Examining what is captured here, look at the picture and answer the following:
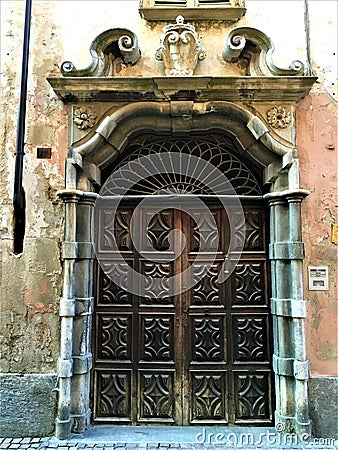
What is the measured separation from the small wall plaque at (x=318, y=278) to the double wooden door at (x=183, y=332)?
0.54 metres

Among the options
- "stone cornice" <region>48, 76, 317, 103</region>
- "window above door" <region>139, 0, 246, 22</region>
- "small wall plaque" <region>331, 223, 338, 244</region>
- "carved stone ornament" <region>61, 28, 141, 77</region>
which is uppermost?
"window above door" <region>139, 0, 246, 22</region>

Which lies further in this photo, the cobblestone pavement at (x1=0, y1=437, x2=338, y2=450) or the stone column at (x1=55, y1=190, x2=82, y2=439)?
the stone column at (x1=55, y1=190, x2=82, y2=439)

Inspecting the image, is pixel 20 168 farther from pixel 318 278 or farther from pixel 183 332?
pixel 318 278

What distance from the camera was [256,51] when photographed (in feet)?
15.8

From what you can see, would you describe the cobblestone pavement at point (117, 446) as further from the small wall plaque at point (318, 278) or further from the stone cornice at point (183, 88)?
the stone cornice at point (183, 88)

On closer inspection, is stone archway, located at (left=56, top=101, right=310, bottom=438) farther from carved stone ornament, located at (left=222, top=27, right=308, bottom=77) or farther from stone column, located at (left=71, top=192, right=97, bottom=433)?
carved stone ornament, located at (left=222, top=27, right=308, bottom=77)

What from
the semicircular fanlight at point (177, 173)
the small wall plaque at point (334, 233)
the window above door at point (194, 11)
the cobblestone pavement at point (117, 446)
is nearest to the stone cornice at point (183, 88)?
the semicircular fanlight at point (177, 173)

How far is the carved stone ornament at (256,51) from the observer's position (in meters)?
4.66

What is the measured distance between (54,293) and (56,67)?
8.63ft

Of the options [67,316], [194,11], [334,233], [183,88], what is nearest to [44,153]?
[183,88]

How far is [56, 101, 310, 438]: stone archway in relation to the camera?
446 centimetres

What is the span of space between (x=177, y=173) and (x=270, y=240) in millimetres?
1351

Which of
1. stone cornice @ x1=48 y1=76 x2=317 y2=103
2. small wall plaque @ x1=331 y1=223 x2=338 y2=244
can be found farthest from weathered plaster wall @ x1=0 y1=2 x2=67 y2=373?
small wall plaque @ x1=331 y1=223 x2=338 y2=244

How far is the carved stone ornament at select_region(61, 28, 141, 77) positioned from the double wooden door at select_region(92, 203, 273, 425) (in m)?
1.60
